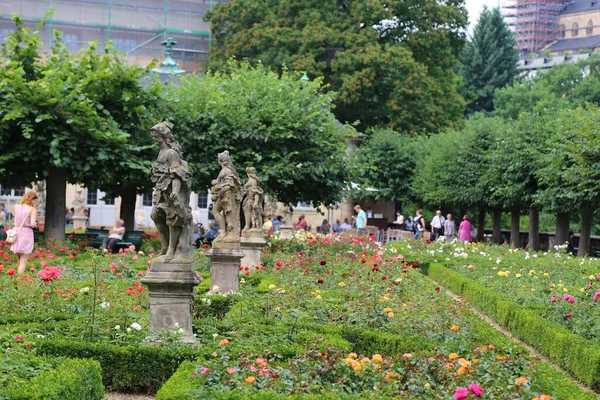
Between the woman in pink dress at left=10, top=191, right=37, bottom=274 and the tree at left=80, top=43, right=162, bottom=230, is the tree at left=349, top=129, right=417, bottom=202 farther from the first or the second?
the woman in pink dress at left=10, top=191, right=37, bottom=274

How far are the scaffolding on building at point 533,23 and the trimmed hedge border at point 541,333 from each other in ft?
367

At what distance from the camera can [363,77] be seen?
44.5m

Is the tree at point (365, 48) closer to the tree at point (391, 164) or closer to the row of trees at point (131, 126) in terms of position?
the tree at point (391, 164)

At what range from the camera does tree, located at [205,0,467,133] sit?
44.8 m

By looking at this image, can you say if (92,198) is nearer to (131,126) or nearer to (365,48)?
(365,48)

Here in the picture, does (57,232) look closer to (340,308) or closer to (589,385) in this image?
(340,308)

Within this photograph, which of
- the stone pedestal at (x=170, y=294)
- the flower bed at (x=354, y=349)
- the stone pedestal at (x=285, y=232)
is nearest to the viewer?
the flower bed at (x=354, y=349)

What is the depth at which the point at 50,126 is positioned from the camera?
20.9m

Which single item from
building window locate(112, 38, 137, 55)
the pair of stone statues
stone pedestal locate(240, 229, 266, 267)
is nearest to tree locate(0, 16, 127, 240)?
stone pedestal locate(240, 229, 266, 267)

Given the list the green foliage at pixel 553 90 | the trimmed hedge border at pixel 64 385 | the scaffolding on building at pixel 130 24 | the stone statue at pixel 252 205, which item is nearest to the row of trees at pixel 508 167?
the green foliage at pixel 553 90

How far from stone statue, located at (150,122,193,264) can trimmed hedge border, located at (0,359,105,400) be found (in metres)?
2.28

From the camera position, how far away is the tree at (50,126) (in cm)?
2058

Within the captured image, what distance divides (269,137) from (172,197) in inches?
589

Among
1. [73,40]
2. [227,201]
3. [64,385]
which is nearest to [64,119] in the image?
[227,201]
